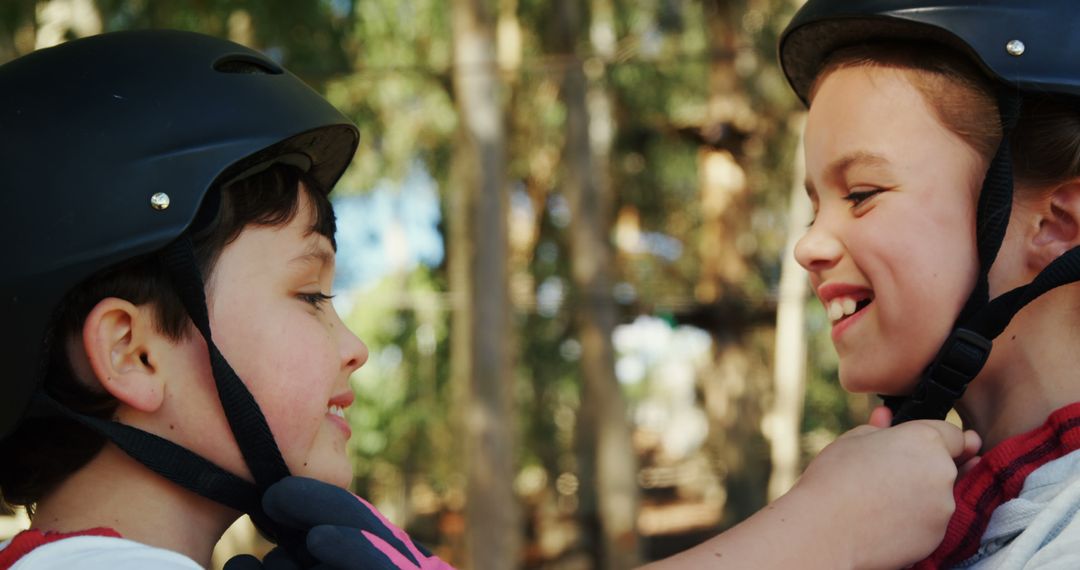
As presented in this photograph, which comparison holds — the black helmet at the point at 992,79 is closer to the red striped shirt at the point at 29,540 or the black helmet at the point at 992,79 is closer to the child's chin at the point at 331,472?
the child's chin at the point at 331,472

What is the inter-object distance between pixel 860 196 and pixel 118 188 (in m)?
1.19

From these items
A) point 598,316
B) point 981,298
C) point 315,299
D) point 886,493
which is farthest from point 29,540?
point 598,316

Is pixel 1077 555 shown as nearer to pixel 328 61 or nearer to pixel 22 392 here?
pixel 22 392

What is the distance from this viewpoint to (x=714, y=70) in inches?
459

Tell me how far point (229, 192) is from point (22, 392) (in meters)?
0.44

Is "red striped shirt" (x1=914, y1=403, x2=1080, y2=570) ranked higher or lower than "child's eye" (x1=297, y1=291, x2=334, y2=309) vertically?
lower

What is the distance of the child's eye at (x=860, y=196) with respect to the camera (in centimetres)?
187

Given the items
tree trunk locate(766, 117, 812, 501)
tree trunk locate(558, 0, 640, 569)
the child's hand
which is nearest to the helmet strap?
the child's hand

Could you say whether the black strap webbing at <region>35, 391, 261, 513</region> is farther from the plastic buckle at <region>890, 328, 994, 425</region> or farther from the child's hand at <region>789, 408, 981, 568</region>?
the plastic buckle at <region>890, 328, 994, 425</region>

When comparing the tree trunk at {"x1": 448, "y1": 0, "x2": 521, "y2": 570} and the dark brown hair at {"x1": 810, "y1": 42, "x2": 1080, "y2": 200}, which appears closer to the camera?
the dark brown hair at {"x1": 810, "y1": 42, "x2": 1080, "y2": 200}

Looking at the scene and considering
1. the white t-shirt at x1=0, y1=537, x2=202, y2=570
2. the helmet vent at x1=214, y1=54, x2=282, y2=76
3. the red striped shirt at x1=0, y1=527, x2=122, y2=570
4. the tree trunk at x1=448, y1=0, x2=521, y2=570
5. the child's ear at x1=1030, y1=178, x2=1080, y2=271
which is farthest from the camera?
the tree trunk at x1=448, y1=0, x2=521, y2=570

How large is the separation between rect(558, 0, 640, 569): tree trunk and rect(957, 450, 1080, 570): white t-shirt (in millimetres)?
7827

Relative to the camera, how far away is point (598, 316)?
31.6 ft

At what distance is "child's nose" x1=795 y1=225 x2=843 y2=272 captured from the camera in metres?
1.91
